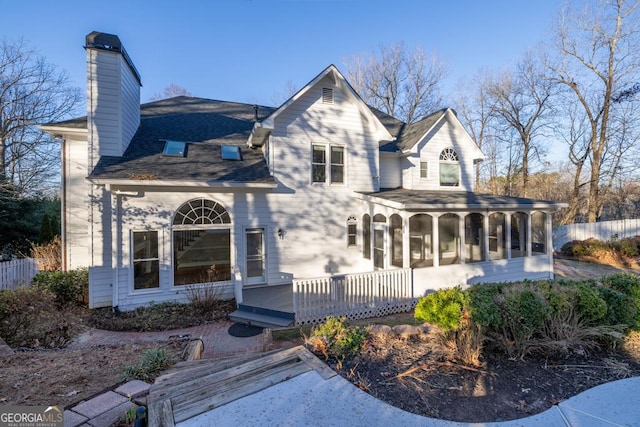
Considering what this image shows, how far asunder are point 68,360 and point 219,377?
3320 mm

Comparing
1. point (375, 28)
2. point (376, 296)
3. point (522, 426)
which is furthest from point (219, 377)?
point (375, 28)

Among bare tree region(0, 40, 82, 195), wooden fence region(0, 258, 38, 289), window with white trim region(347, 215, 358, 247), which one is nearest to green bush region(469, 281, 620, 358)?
window with white trim region(347, 215, 358, 247)

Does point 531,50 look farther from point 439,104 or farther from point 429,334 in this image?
point 429,334

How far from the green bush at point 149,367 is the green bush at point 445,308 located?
386 centimetres

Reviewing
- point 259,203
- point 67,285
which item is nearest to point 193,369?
point 259,203

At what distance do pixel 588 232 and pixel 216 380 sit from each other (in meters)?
23.1

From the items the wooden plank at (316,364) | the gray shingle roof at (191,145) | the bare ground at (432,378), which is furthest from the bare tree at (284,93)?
the wooden plank at (316,364)

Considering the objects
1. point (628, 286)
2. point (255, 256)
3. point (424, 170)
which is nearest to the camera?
point (628, 286)

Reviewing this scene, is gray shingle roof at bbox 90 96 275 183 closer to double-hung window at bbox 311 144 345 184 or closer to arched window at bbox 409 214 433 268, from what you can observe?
double-hung window at bbox 311 144 345 184

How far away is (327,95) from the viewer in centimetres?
1059

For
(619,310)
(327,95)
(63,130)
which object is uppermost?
(327,95)

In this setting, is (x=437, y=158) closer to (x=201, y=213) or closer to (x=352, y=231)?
(x=352, y=231)

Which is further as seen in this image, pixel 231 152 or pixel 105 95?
pixel 231 152

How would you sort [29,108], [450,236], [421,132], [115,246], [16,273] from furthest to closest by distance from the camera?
1. [29,108]
2. [450,236]
3. [421,132]
4. [16,273]
5. [115,246]
